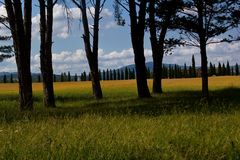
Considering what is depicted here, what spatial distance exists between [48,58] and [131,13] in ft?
23.2

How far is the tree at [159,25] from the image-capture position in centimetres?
3097

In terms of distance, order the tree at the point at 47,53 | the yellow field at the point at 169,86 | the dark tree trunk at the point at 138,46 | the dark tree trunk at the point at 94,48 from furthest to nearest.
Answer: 1. the yellow field at the point at 169,86
2. the dark tree trunk at the point at 94,48
3. the dark tree trunk at the point at 138,46
4. the tree at the point at 47,53

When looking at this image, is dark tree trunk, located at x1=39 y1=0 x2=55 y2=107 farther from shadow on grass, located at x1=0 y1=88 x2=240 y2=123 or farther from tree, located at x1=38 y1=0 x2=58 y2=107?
shadow on grass, located at x1=0 y1=88 x2=240 y2=123

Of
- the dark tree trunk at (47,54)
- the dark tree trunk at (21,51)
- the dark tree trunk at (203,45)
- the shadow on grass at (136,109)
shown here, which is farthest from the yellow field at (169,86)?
the dark tree trunk at (21,51)

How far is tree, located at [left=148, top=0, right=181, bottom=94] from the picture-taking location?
31.0 metres

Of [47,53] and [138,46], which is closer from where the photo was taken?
[47,53]

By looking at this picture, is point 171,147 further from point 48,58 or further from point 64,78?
point 64,78

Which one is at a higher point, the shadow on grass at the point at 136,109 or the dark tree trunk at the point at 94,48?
the dark tree trunk at the point at 94,48

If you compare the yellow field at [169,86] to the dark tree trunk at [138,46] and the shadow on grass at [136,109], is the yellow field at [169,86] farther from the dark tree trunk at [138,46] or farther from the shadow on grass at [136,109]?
the shadow on grass at [136,109]

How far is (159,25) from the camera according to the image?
108 ft

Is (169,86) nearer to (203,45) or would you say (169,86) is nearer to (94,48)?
(94,48)

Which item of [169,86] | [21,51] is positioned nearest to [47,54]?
[21,51]

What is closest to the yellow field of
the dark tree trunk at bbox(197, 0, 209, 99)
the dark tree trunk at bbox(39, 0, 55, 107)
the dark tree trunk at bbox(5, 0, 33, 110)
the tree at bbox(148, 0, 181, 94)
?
the tree at bbox(148, 0, 181, 94)

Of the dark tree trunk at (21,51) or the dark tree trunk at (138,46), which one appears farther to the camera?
the dark tree trunk at (138,46)
